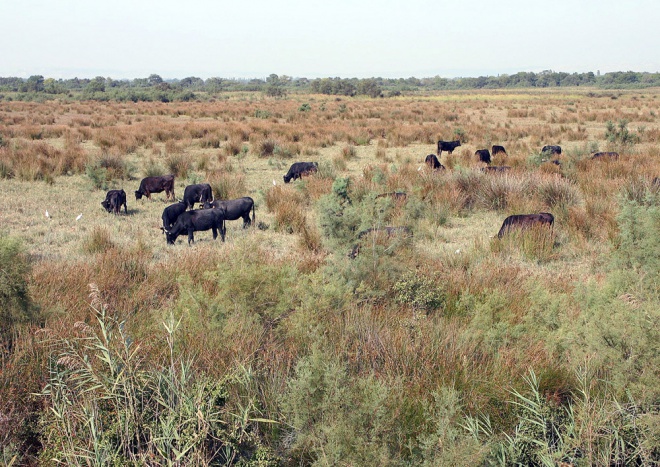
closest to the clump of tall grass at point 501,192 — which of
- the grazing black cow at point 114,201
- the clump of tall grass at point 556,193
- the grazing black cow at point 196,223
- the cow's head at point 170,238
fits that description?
the clump of tall grass at point 556,193

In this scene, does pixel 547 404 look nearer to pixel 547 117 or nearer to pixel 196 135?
pixel 196 135

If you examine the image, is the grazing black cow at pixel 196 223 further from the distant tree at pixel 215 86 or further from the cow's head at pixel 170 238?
the distant tree at pixel 215 86

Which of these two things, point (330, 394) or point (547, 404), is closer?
point (330, 394)

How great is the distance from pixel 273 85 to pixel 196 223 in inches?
4004

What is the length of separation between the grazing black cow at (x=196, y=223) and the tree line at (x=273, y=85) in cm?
5388

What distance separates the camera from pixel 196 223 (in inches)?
355

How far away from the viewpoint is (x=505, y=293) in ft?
17.5

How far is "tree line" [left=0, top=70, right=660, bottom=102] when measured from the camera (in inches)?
2576

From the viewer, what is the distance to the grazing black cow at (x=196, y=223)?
351 inches

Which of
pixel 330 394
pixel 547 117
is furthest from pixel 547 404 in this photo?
pixel 547 117

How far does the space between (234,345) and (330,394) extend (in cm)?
114

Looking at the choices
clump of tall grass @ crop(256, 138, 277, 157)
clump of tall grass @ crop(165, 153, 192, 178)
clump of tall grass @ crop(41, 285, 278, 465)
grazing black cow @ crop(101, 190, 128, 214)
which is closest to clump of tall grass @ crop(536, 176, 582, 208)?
grazing black cow @ crop(101, 190, 128, 214)

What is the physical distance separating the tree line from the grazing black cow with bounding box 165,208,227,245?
2121 inches

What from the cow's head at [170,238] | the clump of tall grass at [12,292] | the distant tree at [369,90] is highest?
the distant tree at [369,90]
